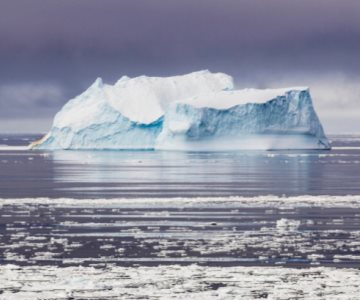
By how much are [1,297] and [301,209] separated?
1238 cm

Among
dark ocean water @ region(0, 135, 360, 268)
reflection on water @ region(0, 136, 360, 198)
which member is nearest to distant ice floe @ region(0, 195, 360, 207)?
dark ocean water @ region(0, 135, 360, 268)

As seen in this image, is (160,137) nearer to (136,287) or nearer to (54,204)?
(54,204)

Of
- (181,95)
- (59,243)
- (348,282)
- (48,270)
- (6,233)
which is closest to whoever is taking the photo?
(348,282)

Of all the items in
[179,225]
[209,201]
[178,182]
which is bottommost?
[179,225]

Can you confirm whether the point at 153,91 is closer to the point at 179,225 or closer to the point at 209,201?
the point at 209,201

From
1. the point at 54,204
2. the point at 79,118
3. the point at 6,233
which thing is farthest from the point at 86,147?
the point at 6,233

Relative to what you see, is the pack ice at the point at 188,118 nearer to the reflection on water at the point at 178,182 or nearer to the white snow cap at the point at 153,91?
the white snow cap at the point at 153,91

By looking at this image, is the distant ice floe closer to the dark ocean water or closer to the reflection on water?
the dark ocean water

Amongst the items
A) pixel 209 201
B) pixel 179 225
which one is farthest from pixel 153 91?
pixel 179 225

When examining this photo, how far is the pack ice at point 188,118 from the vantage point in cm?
5831

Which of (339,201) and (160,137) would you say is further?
(160,137)

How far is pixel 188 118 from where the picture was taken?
58.8 meters

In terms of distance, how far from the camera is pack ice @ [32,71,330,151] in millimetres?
58312

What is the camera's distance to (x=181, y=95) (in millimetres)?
67625
